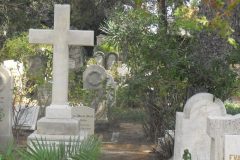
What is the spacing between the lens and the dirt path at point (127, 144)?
10.0 m

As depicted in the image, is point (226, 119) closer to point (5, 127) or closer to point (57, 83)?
point (57, 83)

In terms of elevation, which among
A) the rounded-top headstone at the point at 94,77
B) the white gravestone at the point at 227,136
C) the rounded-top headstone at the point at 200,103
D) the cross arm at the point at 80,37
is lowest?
the white gravestone at the point at 227,136

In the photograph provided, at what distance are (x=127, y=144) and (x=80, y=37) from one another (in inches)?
171

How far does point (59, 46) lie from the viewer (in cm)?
Result: 809

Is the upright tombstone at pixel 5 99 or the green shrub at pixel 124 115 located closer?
the upright tombstone at pixel 5 99

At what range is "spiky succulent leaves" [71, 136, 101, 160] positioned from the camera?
4.77 m

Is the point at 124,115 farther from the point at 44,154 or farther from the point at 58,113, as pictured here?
the point at 44,154

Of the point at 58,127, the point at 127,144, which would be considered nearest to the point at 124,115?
the point at 127,144

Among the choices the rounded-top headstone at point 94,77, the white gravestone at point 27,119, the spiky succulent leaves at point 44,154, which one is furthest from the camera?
the rounded-top headstone at point 94,77

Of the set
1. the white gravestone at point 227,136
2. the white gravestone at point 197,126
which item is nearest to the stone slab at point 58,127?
the white gravestone at point 197,126

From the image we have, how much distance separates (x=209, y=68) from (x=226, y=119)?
3938 mm

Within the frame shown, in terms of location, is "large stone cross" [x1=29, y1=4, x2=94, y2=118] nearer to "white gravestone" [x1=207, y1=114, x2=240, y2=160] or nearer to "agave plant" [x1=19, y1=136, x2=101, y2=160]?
"agave plant" [x1=19, y1=136, x2=101, y2=160]

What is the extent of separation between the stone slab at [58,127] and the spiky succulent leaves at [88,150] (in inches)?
97.3

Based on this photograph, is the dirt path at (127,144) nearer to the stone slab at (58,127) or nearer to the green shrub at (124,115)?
the green shrub at (124,115)
